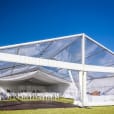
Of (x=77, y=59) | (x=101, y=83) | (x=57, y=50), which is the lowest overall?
(x=101, y=83)

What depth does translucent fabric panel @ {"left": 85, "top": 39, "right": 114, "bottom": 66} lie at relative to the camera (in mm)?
15109

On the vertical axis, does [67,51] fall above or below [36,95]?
above

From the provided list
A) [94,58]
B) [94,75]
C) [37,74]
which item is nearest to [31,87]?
[37,74]

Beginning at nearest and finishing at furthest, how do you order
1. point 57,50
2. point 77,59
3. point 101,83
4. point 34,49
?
point 34,49
point 57,50
point 77,59
point 101,83

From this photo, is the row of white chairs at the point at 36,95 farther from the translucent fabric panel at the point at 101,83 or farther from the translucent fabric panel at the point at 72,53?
the translucent fabric panel at the point at 72,53

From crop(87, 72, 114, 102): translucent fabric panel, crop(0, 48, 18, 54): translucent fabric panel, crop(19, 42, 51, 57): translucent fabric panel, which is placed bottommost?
crop(87, 72, 114, 102): translucent fabric panel

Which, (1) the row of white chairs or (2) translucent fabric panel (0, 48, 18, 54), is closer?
(2) translucent fabric panel (0, 48, 18, 54)

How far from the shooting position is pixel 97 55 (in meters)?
15.6

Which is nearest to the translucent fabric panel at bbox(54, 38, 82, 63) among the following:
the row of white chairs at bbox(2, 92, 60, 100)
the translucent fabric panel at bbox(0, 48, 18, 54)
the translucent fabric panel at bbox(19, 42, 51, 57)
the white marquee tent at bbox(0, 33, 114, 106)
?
the white marquee tent at bbox(0, 33, 114, 106)

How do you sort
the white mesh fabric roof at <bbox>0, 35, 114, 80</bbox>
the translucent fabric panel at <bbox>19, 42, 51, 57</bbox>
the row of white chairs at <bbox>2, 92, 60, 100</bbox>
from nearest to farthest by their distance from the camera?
the translucent fabric panel at <bbox>19, 42, 51, 57</bbox>, the white mesh fabric roof at <bbox>0, 35, 114, 80</bbox>, the row of white chairs at <bbox>2, 92, 60, 100</bbox>

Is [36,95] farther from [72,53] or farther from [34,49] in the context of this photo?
[34,49]

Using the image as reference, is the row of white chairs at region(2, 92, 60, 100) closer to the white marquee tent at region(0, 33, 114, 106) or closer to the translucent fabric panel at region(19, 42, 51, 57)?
the white marquee tent at region(0, 33, 114, 106)

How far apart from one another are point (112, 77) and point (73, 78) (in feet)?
10.7

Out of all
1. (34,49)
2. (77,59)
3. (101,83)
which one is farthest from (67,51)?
(101,83)
